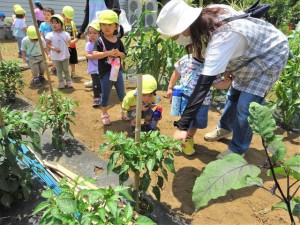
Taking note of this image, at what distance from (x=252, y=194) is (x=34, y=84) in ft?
12.1

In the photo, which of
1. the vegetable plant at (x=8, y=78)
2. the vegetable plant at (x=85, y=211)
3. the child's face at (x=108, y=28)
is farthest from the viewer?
the vegetable plant at (x=8, y=78)

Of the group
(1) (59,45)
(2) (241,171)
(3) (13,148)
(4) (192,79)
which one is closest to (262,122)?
(2) (241,171)

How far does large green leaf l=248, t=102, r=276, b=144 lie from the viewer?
30.9 inches

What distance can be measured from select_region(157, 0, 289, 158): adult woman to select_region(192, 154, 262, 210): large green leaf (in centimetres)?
100

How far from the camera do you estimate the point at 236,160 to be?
30.9 inches

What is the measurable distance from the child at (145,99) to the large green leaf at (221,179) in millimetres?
1836

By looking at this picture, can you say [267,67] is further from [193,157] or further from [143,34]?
[143,34]

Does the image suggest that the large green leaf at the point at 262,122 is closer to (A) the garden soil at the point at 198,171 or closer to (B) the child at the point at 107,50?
(A) the garden soil at the point at 198,171

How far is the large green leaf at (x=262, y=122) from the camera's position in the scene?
785 millimetres

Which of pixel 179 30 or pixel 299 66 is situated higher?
pixel 179 30

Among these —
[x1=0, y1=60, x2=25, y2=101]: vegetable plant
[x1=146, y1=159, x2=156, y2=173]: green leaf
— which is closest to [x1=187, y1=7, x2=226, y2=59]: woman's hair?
[x1=146, y1=159, x2=156, y2=173]: green leaf

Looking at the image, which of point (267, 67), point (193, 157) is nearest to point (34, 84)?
point (193, 157)

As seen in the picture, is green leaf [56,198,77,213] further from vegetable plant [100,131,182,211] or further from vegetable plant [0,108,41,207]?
vegetable plant [0,108,41,207]

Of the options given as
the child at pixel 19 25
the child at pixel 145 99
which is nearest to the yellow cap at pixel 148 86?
the child at pixel 145 99
